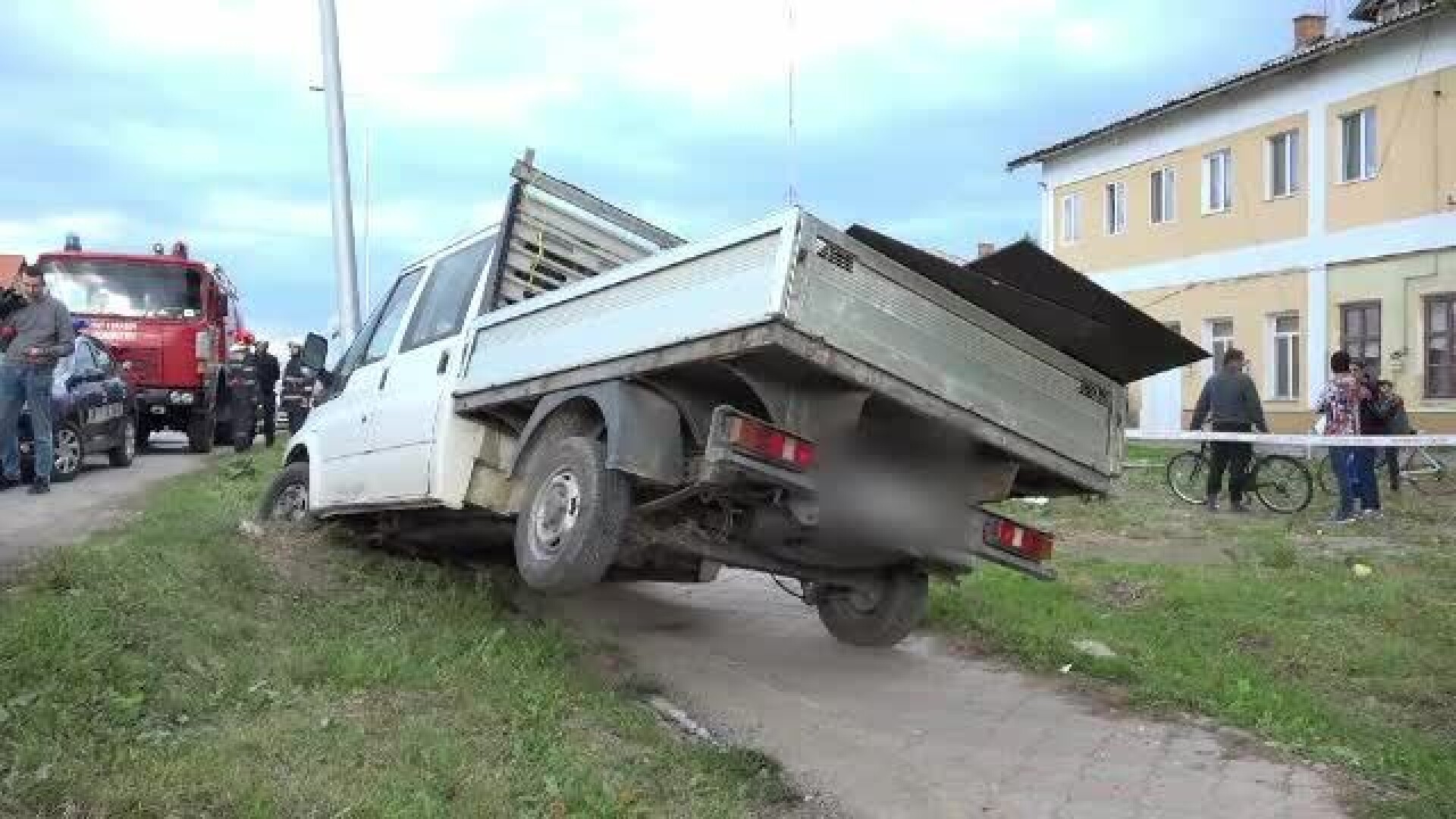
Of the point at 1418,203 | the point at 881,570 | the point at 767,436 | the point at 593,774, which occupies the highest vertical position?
the point at 1418,203

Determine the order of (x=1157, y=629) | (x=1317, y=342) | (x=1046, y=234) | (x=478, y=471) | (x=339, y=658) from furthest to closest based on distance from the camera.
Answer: (x=1046, y=234) → (x=1317, y=342) → (x=1157, y=629) → (x=478, y=471) → (x=339, y=658)

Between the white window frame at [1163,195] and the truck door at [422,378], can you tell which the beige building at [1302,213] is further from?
the truck door at [422,378]

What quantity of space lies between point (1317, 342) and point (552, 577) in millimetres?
22604

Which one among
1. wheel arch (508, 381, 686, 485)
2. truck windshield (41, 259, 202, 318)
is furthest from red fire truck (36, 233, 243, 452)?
wheel arch (508, 381, 686, 485)

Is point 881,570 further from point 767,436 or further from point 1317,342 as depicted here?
point 1317,342

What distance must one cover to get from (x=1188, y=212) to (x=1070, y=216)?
16.5 ft

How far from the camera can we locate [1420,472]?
17.8 metres

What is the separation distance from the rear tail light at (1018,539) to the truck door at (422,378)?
9.02ft

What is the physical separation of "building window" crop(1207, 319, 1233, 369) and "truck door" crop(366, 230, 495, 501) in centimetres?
2276

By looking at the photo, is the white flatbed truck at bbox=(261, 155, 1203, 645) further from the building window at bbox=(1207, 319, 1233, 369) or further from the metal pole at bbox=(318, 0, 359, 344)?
the building window at bbox=(1207, 319, 1233, 369)

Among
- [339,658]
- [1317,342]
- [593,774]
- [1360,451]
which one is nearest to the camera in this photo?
[593,774]

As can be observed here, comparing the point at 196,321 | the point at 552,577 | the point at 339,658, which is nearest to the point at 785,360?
the point at 552,577

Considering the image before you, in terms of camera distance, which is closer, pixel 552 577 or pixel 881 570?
pixel 552 577

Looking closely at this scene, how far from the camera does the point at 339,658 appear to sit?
18.8 feet
